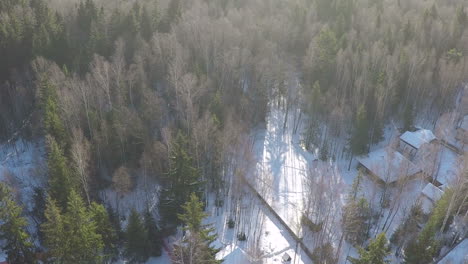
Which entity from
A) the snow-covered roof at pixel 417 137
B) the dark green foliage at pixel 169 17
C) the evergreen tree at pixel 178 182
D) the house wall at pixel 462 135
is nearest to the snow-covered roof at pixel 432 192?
the snow-covered roof at pixel 417 137

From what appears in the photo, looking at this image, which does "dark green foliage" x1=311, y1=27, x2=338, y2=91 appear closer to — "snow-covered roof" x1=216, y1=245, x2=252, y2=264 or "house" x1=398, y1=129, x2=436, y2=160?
"house" x1=398, y1=129, x2=436, y2=160

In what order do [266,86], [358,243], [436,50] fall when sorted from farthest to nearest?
[436,50], [266,86], [358,243]

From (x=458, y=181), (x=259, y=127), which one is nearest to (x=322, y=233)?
(x=458, y=181)

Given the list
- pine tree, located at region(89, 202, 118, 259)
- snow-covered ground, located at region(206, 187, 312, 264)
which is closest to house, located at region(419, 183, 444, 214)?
snow-covered ground, located at region(206, 187, 312, 264)

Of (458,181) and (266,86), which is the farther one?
(266,86)

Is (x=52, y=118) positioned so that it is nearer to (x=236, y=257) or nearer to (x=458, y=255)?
(x=236, y=257)

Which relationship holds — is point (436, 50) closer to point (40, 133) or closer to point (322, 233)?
point (322, 233)

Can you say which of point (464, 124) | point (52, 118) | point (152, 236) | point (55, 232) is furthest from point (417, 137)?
point (52, 118)

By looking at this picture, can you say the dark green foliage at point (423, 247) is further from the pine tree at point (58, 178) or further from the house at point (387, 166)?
the pine tree at point (58, 178)
